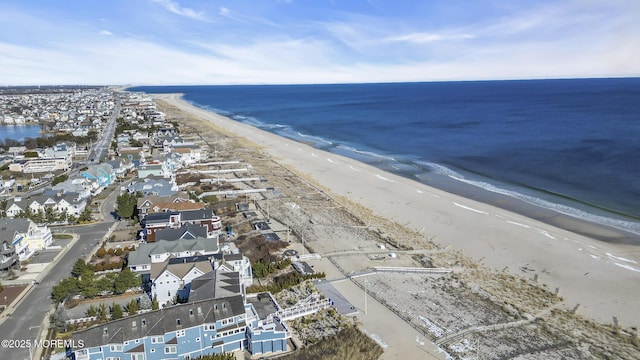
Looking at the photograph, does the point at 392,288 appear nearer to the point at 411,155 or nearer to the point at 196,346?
the point at 196,346

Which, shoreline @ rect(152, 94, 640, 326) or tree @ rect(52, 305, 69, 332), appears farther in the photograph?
shoreline @ rect(152, 94, 640, 326)

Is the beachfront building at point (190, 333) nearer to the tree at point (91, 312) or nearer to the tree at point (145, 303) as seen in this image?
the tree at point (145, 303)

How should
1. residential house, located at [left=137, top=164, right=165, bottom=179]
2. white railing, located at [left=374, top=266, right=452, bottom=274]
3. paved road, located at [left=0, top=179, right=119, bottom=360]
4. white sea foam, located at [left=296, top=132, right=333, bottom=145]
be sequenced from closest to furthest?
paved road, located at [left=0, top=179, right=119, bottom=360] < white railing, located at [left=374, top=266, right=452, bottom=274] < residential house, located at [left=137, top=164, right=165, bottom=179] < white sea foam, located at [left=296, top=132, right=333, bottom=145]

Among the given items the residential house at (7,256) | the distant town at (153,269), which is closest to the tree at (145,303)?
the distant town at (153,269)

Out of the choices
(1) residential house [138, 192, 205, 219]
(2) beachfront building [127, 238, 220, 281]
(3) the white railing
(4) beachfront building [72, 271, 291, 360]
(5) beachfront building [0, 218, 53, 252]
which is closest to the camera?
(4) beachfront building [72, 271, 291, 360]

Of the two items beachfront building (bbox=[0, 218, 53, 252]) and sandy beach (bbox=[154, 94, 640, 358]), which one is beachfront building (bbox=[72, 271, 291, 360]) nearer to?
sandy beach (bbox=[154, 94, 640, 358])

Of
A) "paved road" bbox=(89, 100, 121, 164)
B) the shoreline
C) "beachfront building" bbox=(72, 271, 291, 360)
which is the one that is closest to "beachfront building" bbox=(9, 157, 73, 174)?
"paved road" bbox=(89, 100, 121, 164)

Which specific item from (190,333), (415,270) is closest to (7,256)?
(190,333)

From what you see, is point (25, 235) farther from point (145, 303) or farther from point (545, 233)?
point (545, 233)
